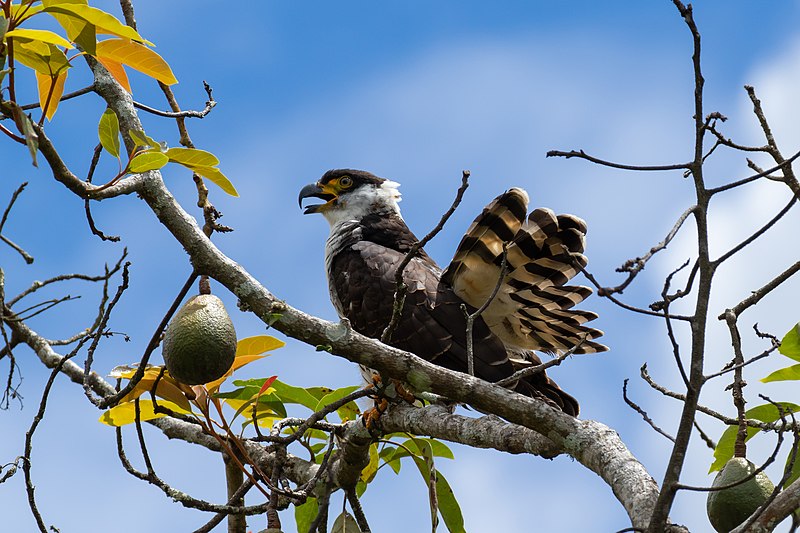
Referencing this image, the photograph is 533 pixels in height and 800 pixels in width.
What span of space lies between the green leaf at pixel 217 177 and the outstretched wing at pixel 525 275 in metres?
2.08

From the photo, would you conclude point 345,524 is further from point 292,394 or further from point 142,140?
point 142,140

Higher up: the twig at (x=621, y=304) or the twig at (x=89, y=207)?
the twig at (x=89, y=207)

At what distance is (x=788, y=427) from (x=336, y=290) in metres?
3.12

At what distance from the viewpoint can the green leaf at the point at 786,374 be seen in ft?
10.6

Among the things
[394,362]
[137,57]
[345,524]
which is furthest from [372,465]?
[137,57]

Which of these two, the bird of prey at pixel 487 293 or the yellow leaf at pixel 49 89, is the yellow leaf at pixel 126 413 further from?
the bird of prey at pixel 487 293

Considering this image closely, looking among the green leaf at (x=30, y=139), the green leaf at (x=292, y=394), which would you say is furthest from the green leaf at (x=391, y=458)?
the green leaf at (x=30, y=139)

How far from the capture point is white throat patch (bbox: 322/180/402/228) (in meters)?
6.26

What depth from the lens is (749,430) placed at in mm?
3209

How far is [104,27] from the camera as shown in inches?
105

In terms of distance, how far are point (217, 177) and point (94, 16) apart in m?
0.65

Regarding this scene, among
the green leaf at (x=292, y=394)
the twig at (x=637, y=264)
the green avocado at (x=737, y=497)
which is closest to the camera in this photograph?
the twig at (x=637, y=264)

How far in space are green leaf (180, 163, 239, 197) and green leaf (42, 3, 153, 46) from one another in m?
0.46

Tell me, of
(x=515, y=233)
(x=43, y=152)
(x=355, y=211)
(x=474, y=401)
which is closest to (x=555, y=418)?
(x=474, y=401)
